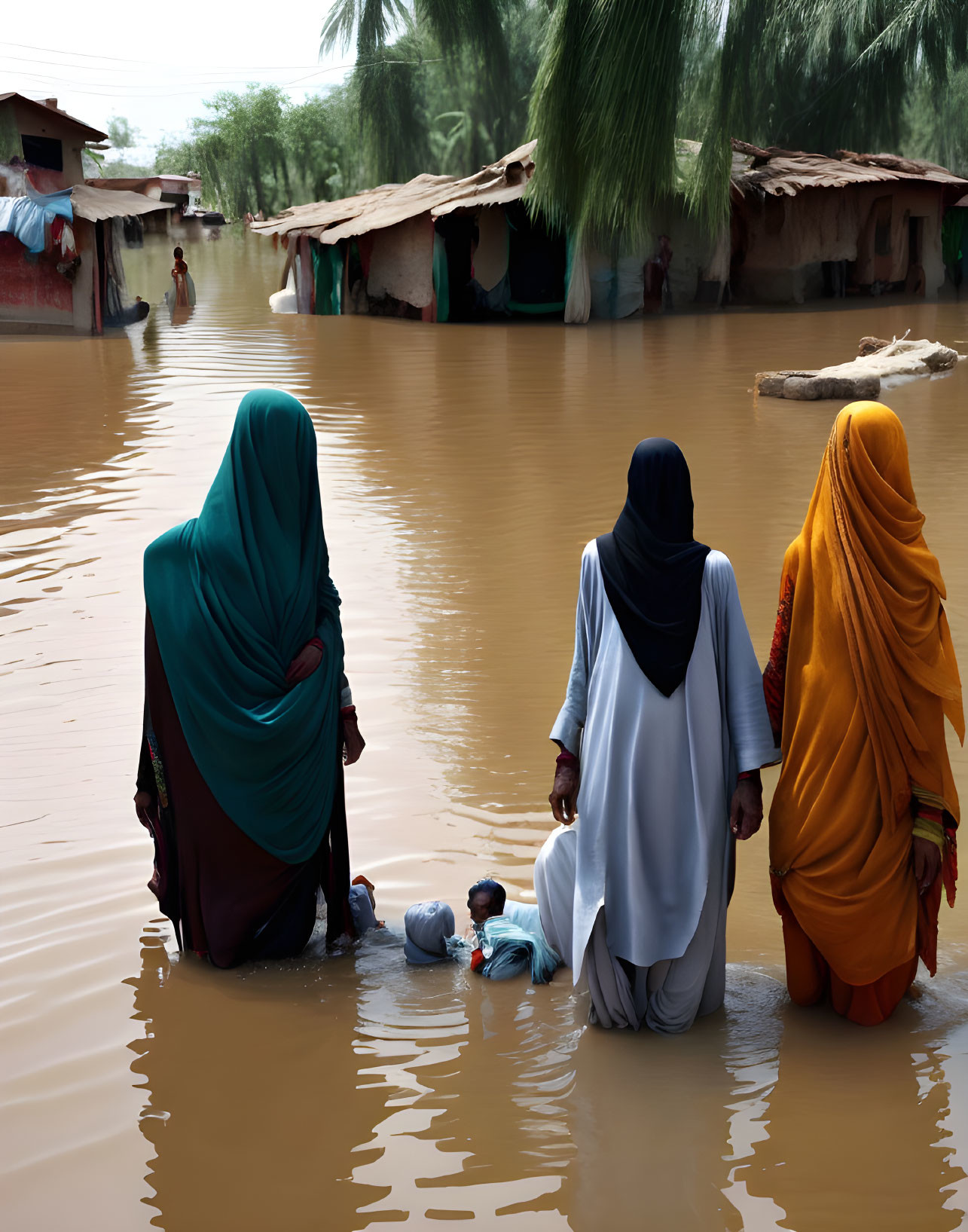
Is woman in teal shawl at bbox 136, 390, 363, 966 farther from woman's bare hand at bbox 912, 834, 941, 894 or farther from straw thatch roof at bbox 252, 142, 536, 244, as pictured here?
straw thatch roof at bbox 252, 142, 536, 244

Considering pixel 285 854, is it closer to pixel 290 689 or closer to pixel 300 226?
pixel 290 689

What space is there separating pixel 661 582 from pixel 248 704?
110 centimetres

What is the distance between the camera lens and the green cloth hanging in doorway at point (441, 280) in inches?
741

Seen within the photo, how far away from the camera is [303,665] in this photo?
298cm

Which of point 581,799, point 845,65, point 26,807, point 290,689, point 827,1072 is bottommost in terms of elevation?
point 827,1072

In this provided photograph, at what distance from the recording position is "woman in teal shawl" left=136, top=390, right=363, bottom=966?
2887 millimetres

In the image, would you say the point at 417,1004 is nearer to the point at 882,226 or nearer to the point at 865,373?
the point at 865,373

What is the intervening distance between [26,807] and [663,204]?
18165 mm

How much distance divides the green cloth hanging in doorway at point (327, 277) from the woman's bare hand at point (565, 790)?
19.4 meters

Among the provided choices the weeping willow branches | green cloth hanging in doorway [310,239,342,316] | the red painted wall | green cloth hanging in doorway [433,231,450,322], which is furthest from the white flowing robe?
green cloth hanging in doorway [310,239,342,316]

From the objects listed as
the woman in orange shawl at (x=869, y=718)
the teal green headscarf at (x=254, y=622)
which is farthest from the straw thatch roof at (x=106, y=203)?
the woman in orange shawl at (x=869, y=718)

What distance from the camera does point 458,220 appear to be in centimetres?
1891

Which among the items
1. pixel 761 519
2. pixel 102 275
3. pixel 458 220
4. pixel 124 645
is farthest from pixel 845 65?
pixel 124 645

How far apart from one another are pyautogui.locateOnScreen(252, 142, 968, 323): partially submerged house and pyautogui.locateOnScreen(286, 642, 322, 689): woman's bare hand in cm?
1545
